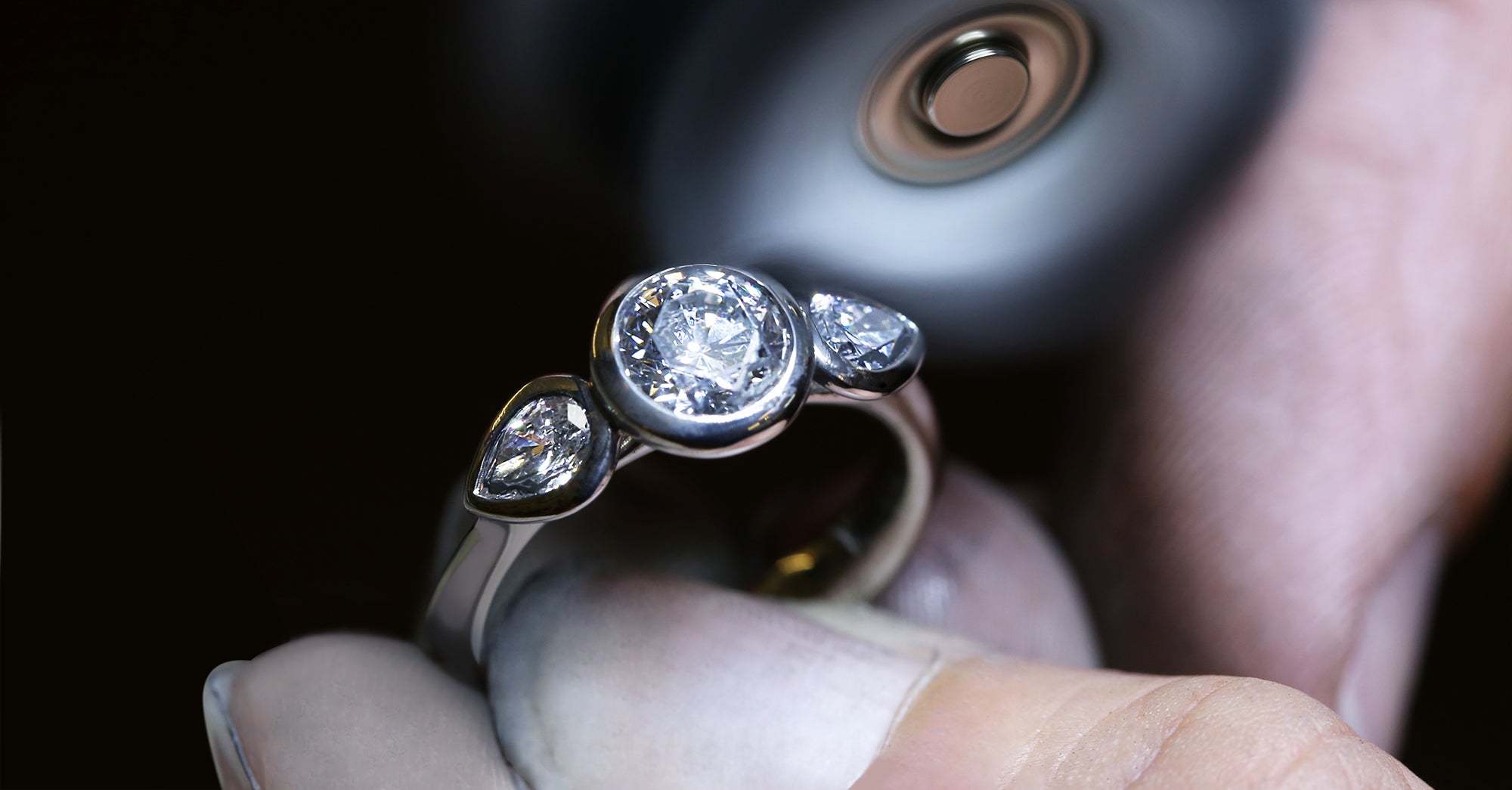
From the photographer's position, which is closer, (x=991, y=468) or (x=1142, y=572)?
(x=1142, y=572)

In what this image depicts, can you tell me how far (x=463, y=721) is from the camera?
40cm

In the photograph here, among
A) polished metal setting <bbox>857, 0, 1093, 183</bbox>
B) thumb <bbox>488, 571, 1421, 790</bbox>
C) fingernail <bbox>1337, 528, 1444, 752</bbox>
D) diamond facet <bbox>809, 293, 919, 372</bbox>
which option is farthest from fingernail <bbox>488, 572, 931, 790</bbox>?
fingernail <bbox>1337, 528, 1444, 752</bbox>

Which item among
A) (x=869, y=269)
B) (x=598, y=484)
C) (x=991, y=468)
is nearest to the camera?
(x=598, y=484)

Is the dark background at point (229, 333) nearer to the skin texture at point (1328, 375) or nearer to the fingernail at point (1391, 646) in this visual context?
the skin texture at point (1328, 375)

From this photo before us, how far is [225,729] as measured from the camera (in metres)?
0.40

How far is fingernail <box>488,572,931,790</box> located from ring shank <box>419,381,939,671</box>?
0.06 feet

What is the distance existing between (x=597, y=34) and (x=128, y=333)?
0.33 m

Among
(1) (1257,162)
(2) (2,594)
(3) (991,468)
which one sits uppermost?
(1) (1257,162)

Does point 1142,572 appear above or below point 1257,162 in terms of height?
below

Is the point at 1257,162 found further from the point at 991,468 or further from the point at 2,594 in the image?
the point at 2,594

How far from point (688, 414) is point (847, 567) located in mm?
238

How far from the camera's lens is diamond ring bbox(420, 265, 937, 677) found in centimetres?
35

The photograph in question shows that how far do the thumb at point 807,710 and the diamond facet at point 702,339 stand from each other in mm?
99

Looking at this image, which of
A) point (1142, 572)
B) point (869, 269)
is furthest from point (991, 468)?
point (869, 269)
